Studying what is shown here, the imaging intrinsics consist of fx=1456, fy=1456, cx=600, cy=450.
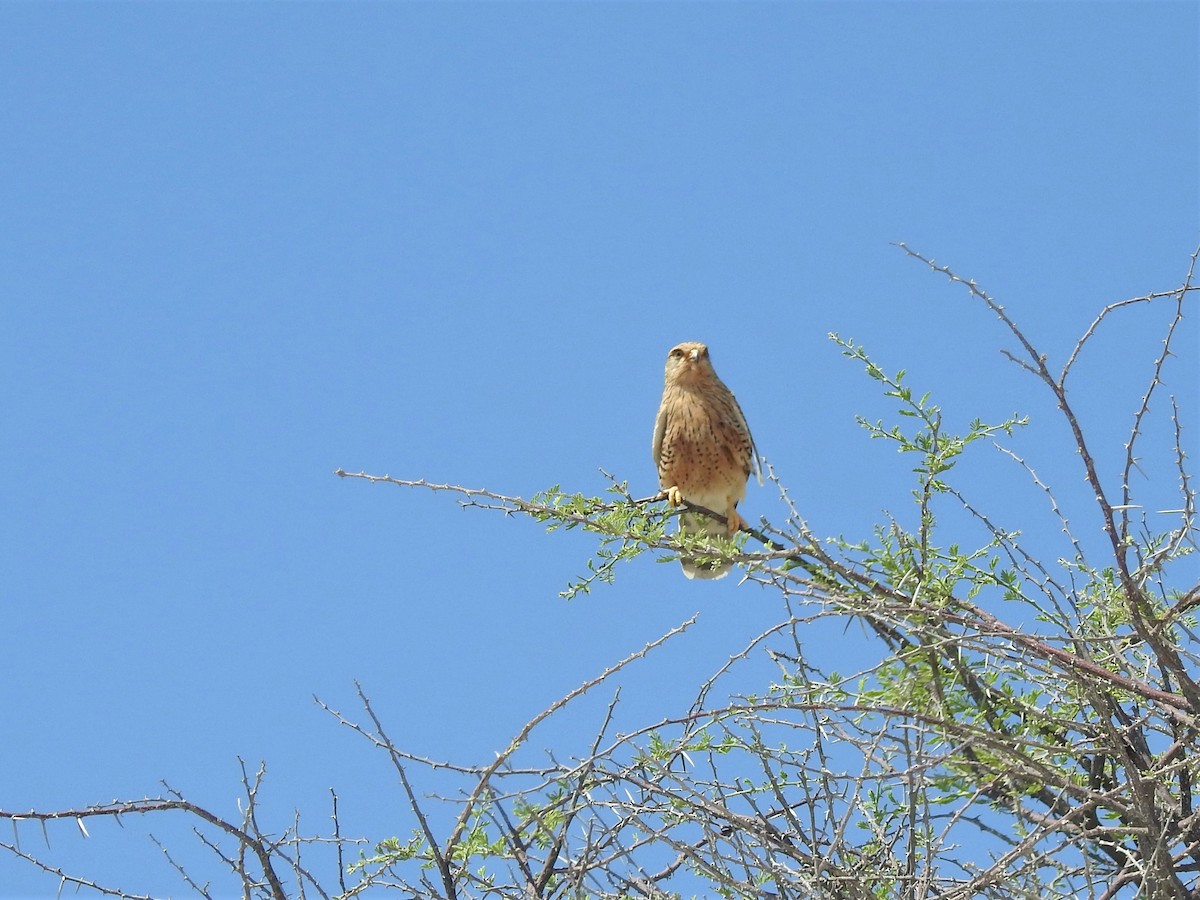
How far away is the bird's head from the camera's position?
24.5ft

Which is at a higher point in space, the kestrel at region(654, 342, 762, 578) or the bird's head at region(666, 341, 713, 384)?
the bird's head at region(666, 341, 713, 384)

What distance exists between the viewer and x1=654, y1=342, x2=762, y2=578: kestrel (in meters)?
7.14

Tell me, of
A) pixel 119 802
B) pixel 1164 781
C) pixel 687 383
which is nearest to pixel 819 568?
pixel 1164 781

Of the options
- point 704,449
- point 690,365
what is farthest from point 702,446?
point 690,365

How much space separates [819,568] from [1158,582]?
89 centimetres

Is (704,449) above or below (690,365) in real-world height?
below

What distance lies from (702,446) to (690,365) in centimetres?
52

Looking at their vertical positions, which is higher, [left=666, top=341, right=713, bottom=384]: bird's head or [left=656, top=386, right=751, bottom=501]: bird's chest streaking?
[left=666, top=341, right=713, bottom=384]: bird's head

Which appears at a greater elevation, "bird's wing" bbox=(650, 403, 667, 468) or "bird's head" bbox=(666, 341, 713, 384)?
"bird's head" bbox=(666, 341, 713, 384)

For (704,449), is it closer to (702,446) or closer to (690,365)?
(702,446)

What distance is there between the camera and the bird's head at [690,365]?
7457mm

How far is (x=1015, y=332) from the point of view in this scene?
134 inches

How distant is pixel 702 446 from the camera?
717 centimetres

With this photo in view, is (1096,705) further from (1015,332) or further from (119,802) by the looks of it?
(119,802)
